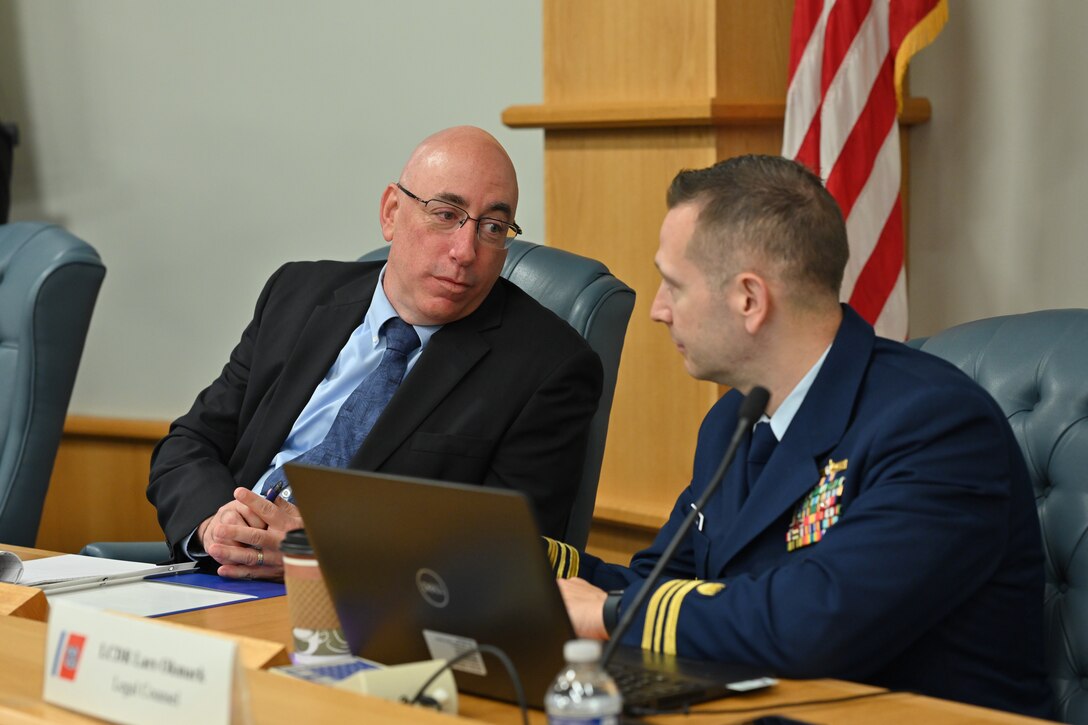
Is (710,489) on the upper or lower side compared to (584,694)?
upper

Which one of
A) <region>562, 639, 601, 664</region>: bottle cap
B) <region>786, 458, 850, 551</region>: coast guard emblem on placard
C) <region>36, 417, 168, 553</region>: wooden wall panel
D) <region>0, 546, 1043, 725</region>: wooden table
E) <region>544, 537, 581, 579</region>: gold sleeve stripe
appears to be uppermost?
<region>562, 639, 601, 664</region>: bottle cap

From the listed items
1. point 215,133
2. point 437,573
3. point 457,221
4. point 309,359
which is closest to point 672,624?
point 437,573

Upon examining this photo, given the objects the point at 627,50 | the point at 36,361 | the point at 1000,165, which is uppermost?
the point at 627,50

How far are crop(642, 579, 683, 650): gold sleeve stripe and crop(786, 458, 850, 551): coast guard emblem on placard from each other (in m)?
0.20

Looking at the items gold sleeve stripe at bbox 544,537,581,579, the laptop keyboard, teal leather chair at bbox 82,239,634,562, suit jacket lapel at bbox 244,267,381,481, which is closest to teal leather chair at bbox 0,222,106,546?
teal leather chair at bbox 82,239,634,562

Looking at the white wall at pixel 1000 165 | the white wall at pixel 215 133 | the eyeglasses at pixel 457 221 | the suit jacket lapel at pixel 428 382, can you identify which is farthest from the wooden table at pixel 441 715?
the white wall at pixel 215 133

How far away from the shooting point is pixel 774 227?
69.8 inches

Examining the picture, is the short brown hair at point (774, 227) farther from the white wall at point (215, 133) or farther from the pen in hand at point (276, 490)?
the white wall at point (215, 133)

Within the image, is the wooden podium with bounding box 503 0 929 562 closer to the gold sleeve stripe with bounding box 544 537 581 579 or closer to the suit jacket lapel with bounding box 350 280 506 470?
the suit jacket lapel with bounding box 350 280 506 470

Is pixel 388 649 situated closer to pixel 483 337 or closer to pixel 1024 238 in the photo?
pixel 483 337

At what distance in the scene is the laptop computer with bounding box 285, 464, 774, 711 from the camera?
4.42 feet

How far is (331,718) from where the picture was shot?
49.6 inches

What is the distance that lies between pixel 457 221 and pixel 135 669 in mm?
Result: 1415

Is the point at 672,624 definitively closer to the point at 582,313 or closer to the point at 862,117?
the point at 582,313
